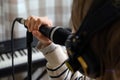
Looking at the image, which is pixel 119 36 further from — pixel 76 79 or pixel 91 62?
pixel 76 79

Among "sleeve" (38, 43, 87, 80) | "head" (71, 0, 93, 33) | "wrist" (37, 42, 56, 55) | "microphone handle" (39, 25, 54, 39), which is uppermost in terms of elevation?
"head" (71, 0, 93, 33)

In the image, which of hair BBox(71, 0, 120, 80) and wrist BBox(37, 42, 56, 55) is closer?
hair BBox(71, 0, 120, 80)

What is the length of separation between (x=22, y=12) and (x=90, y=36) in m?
1.19

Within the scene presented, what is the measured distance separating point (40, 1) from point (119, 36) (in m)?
1.27

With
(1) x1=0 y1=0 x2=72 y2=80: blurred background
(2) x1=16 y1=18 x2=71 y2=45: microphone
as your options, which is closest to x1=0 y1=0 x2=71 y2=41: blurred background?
(1) x1=0 y1=0 x2=72 y2=80: blurred background

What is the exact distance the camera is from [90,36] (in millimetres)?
495

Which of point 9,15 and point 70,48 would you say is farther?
point 9,15

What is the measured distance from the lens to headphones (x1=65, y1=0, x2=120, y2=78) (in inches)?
18.8

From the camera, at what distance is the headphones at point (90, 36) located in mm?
479

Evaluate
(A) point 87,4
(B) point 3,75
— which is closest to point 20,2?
(B) point 3,75

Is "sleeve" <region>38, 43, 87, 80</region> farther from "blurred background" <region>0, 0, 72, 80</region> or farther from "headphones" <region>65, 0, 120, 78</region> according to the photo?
"blurred background" <region>0, 0, 72, 80</region>

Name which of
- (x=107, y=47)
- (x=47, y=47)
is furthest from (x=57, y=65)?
Answer: (x=107, y=47)

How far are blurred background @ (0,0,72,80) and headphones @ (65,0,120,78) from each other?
102 cm

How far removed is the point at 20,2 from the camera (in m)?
1.60
